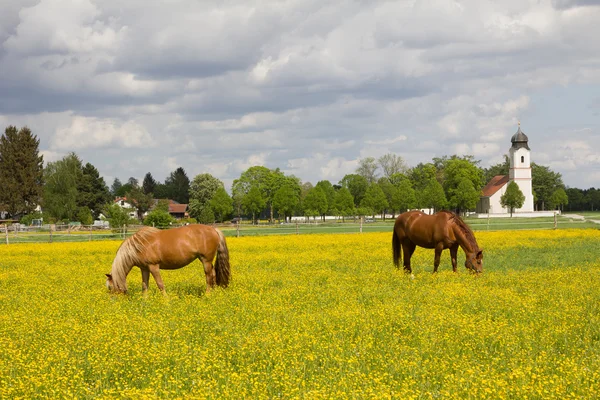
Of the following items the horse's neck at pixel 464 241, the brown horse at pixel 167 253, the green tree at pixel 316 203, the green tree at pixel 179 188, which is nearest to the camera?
the brown horse at pixel 167 253

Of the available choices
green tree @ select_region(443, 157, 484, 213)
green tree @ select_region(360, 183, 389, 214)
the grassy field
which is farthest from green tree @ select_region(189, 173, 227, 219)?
the grassy field

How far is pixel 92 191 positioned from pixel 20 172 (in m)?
10.1

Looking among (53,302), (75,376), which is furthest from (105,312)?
(75,376)

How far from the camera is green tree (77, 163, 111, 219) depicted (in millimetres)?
85250

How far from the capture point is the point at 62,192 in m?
80.6

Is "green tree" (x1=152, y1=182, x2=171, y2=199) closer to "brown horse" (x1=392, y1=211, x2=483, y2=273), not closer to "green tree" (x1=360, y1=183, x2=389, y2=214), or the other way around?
"green tree" (x1=360, y1=183, x2=389, y2=214)

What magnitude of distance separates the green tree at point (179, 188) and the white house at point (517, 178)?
74.2 m

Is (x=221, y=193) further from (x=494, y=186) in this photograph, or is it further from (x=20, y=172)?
(x=494, y=186)

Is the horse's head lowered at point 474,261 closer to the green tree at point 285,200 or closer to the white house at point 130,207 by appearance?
the white house at point 130,207

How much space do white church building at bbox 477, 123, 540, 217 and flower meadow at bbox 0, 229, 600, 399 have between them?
101 m

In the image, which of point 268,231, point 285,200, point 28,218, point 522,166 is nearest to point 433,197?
point 285,200

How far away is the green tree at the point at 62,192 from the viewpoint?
78.4 metres

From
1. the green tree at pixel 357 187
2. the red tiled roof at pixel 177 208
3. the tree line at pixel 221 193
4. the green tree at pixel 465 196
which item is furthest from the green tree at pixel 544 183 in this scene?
the red tiled roof at pixel 177 208

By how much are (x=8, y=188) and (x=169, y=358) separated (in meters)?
84.4
